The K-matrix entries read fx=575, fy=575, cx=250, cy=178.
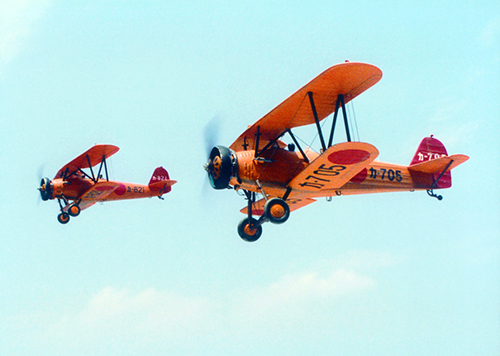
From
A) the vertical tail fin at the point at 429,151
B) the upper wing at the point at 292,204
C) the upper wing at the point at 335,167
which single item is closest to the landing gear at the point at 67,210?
the upper wing at the point at 292,204

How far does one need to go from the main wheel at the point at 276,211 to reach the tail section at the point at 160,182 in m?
17.0

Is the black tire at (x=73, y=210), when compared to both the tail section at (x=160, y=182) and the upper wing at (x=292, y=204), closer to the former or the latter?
the tail section at (x=160, y=182)

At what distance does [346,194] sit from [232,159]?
142 inches

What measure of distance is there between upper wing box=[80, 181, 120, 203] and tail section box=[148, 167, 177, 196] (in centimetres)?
259

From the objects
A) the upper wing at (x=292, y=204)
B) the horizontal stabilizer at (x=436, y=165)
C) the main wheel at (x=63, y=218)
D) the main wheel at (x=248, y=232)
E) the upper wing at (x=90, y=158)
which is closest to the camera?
the main wheel at (x=248, y=232)

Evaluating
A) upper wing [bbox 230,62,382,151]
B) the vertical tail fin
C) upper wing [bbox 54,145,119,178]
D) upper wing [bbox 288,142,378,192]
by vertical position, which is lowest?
upper wing [bbox 288,142,378,192]

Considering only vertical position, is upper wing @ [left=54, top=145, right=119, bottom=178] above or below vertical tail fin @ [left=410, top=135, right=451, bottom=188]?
above

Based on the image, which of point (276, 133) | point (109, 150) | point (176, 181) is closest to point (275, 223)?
point (276, 133)

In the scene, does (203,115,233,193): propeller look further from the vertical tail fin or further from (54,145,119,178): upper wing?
(54,145,119,178): upper wing

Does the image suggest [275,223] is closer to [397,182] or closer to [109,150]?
[397,182]

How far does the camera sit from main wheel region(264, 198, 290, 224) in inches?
506

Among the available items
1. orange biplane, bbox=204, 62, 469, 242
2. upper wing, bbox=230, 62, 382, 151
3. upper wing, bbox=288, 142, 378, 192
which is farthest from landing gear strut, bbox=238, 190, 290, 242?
upper wing, bbox=230, 62, 382, 151

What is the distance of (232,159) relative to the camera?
13.6 meters

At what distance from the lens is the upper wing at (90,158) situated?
2537 cm
